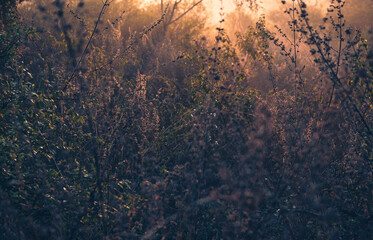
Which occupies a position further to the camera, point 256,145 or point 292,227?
point 292,227

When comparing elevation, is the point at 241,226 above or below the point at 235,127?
below

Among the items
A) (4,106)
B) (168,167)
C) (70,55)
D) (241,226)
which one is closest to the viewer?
(241,226)

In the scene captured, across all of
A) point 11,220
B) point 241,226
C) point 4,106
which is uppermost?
point 4,106

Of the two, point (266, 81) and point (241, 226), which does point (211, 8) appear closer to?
point (266, 81)

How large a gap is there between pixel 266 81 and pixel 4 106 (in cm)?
551

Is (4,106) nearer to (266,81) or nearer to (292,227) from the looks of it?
(292,227)

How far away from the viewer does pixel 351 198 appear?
288cm

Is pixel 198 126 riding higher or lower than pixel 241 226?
higher

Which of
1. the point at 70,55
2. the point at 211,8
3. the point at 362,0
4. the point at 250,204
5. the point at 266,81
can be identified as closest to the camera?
the point at 250,204

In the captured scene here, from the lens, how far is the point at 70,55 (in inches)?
153

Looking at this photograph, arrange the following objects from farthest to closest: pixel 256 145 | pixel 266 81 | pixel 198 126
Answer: pixel 266 81 → pixel 198 126 → pixel 256 145

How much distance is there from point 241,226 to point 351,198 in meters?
1.37

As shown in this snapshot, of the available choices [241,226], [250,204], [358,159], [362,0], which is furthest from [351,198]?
[362,0]

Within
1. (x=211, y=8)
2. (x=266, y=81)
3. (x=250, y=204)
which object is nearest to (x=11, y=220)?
(x=250, y=204)
